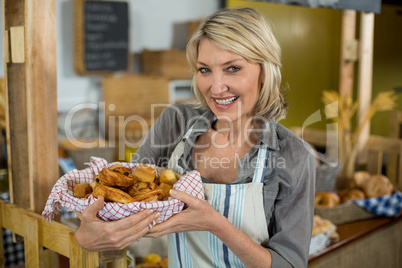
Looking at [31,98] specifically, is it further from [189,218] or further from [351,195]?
[351,195]

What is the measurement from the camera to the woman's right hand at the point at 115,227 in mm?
964

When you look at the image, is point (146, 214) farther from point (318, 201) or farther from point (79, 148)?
point (79, 148)

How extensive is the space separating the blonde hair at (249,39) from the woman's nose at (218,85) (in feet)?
0.28

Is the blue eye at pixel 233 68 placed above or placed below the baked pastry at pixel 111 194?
above

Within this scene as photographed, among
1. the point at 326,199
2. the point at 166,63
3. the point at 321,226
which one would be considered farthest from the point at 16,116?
the point at 166,63

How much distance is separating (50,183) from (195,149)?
0.47m

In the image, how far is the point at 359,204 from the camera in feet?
7.38

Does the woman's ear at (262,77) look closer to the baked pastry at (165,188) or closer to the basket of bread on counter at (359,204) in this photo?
the baked pastry at (165,188)

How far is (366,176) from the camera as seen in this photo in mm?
2586

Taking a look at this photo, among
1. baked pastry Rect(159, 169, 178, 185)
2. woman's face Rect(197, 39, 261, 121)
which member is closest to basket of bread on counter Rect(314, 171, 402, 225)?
woman's face Rect(197, 39, 261, 121)

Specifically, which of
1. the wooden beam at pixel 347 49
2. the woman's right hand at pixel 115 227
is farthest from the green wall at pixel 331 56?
the woman's right hand at pixel 115 227

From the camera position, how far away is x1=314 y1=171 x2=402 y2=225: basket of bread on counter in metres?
2.21

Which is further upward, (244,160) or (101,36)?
(101,36)

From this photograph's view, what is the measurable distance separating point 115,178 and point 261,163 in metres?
0.47
